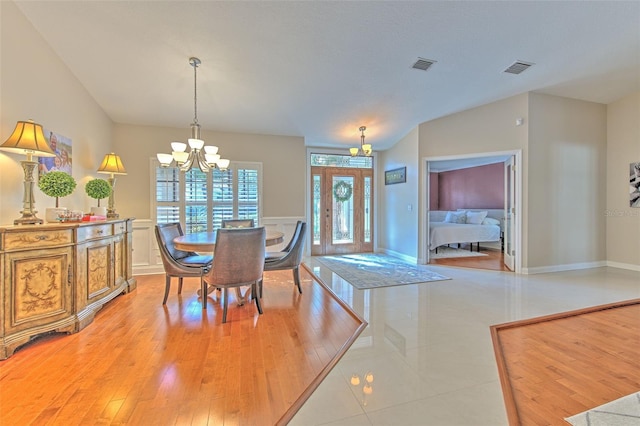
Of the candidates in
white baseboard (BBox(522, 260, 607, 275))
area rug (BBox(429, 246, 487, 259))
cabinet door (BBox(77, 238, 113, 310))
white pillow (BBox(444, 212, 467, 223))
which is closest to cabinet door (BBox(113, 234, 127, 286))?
cabinet door (BBox(77, 238, 113, 310))

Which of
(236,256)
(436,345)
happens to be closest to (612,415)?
(436,345)

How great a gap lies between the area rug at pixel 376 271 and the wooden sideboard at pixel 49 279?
3.01 meters

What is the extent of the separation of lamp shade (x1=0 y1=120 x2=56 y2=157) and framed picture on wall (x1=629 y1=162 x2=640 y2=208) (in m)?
7.87

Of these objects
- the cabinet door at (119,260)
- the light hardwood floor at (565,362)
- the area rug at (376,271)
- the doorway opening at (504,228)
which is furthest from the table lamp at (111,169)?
the doorway opening at (504,228)

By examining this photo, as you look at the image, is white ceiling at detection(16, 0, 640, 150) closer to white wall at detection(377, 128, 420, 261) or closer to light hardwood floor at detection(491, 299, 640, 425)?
white wall at detection(377, 128, 420, 261)

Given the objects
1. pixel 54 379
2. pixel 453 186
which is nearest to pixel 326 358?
pixel 54 379

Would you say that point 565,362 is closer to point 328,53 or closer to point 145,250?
point 328,53

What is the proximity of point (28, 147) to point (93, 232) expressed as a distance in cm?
93

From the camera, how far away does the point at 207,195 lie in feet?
16.4

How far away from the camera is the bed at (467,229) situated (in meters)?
5.99

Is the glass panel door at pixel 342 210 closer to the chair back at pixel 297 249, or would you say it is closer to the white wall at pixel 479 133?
the white wall at pixel 479 133

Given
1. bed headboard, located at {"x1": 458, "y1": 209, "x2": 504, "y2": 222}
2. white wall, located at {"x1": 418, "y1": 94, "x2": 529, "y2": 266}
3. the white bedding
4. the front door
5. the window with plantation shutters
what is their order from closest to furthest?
white wall, located at {"x1": 418, "y1": 94, "x2": 529, "y2": 266} → the window with plantation shutters → the white bedding → the front door → bed headboard, located at {"x1": 458, "y1": 209, "x2": 504, "y2": 222}

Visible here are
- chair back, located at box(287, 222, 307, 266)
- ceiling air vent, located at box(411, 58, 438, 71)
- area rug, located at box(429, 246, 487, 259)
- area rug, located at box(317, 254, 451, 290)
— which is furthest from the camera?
area rug, located at box(429, 246, 487, 259)

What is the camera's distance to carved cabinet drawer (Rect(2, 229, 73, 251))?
6.84ft
